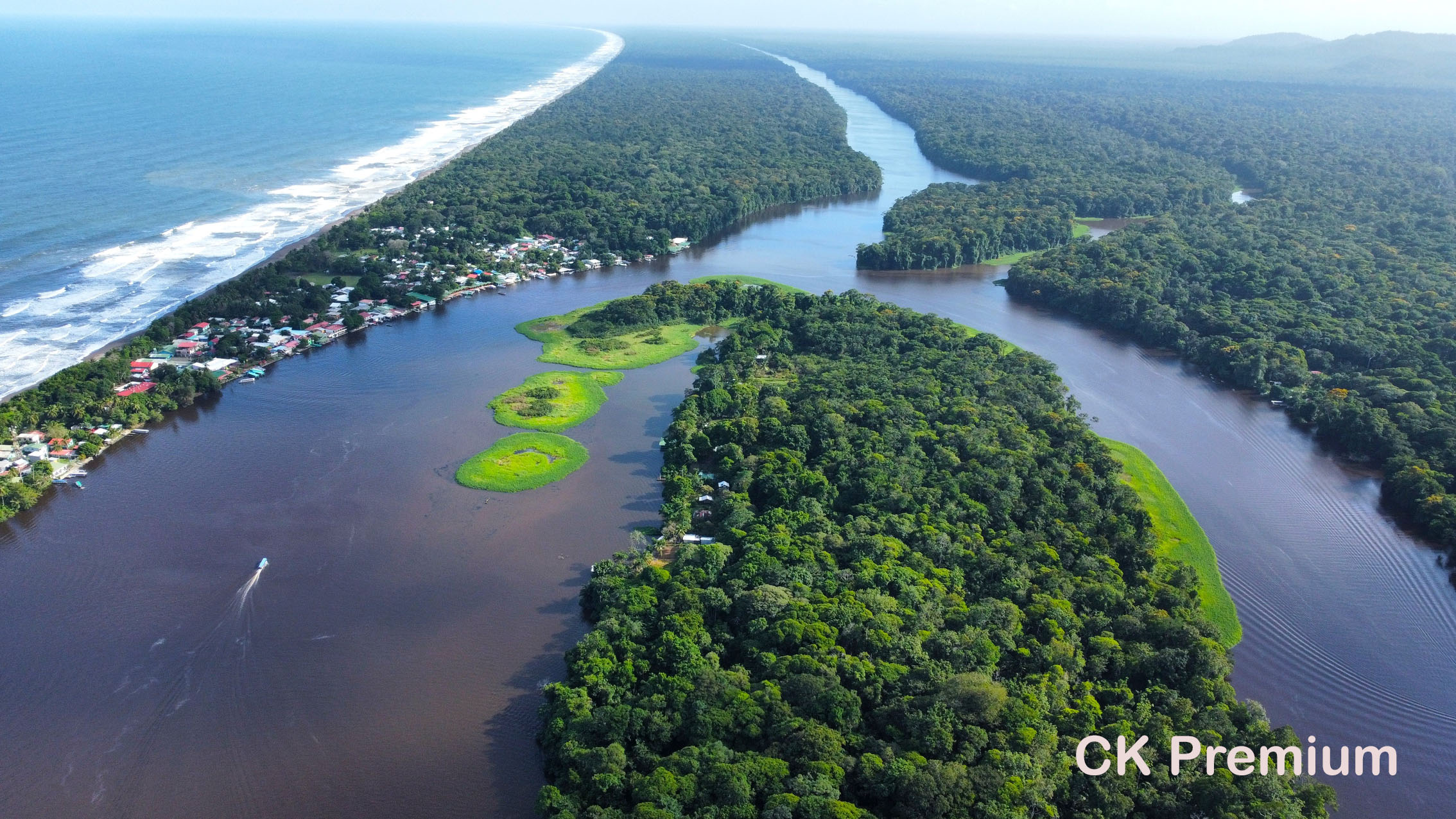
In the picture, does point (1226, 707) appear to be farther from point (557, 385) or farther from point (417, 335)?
point (417, 335)

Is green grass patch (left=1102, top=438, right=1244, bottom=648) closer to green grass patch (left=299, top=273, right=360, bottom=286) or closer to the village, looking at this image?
the village

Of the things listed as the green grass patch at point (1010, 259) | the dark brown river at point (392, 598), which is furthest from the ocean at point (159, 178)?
the green grass patch at point (1010, 259)

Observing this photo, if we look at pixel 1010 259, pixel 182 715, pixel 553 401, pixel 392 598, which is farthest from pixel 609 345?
pixel 1010 259

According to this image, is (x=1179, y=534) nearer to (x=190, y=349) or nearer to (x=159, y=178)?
(x=190, y=349)

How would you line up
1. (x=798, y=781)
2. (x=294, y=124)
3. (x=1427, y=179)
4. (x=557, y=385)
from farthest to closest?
(x=294, y=124) → (x=1427, y=179) → (x=557, y=385) → (x=798, y=781)

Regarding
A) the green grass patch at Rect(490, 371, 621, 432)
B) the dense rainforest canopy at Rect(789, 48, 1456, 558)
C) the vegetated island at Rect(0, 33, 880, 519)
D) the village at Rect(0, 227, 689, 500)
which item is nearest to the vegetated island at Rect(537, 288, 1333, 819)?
the green grass patch at Rect(490, 371, 621, 432)

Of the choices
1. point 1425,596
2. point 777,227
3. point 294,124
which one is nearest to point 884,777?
point 1425,596
